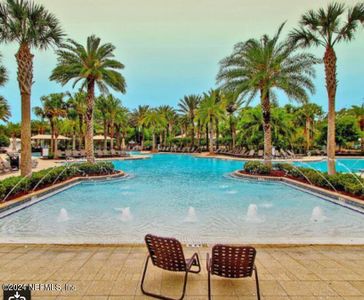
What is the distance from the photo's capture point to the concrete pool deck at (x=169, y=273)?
357 cm

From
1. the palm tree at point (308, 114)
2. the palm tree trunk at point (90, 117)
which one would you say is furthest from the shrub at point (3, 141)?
the palm tree at point (308, 114)

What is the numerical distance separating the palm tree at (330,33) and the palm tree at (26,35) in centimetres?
1094

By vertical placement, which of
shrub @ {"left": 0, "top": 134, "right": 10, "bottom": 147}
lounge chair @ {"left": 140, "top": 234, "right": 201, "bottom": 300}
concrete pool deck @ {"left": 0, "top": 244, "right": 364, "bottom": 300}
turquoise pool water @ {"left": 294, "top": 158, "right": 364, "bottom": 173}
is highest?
shrub @ {"left": 0, "top": 134, "right": 10, "bottom": 147}

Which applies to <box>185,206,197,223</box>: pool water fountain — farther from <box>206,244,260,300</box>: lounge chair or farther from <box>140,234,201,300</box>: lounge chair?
<box>206,244,260,300</box>: lounge chair

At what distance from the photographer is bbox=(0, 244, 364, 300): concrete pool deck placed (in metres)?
3.57

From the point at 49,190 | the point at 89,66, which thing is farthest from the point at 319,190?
the point at 89,66

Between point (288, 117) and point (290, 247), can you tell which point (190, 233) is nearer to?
point (290, 247)

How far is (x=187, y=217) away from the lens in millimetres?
8445

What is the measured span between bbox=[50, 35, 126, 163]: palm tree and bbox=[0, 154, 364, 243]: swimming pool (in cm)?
765

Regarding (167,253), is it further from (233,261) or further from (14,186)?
(14,186)

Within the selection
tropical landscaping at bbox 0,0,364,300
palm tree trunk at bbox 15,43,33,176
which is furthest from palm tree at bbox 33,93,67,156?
palm tree trunk at bbox 15,43,33,176

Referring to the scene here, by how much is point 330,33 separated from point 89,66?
44.1 ft

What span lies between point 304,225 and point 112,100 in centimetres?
3416

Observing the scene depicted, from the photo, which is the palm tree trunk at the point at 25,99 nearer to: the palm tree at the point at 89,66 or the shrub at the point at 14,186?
the shrub at the point at 14,186
